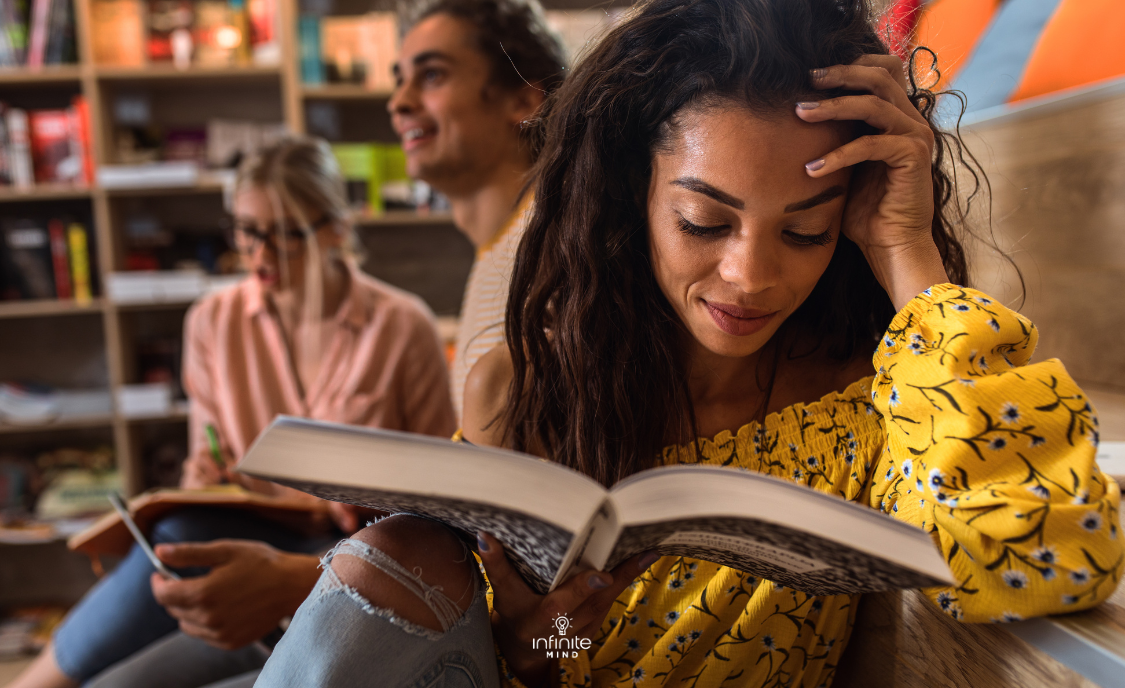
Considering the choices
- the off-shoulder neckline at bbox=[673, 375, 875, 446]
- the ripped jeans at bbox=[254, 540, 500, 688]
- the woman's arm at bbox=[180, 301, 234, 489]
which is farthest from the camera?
the woman's arm at bbox=[180, 301, 234, 489]

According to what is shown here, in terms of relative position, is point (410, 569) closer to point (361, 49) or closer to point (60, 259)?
point (361, 49)

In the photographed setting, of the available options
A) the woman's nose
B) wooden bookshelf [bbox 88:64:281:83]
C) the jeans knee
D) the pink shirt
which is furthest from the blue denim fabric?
wooden bookshelf [bbox 88:64:281:83]

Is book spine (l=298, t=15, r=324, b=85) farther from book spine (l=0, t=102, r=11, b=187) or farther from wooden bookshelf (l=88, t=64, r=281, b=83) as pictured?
book spine (l=0, t=102, r=11, b=187)

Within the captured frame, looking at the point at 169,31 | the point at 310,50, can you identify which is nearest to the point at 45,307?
the point at 169,31

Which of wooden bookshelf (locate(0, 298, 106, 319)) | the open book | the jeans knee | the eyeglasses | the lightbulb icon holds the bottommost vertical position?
wooden bookshelf (locate(0, 298, 106, 319))

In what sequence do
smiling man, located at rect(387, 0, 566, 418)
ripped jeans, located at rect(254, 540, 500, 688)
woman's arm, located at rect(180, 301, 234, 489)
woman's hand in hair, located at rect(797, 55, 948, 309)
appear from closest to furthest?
ripped jeans, located at rect(254, 540, 500, 688), woman's hand in hair, located at rect(797, 55, 948, 309), smiling man, located at rect(387, 0, 566, 418), woman's arm, located at rect(180, 301, 234, 489)

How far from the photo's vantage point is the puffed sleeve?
1.65 ft

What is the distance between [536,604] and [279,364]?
1.28 m

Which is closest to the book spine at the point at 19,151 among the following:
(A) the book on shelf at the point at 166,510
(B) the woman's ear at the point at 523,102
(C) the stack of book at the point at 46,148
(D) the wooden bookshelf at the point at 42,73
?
(C) the stack of book at the point at 46,148

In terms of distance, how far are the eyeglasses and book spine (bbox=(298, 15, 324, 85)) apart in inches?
41.5

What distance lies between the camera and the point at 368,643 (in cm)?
54

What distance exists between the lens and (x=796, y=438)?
2.55 feet

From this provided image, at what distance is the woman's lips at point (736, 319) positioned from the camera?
692 millimetres

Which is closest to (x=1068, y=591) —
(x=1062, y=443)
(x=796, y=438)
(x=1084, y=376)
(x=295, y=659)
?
(x=1062, y=443)
